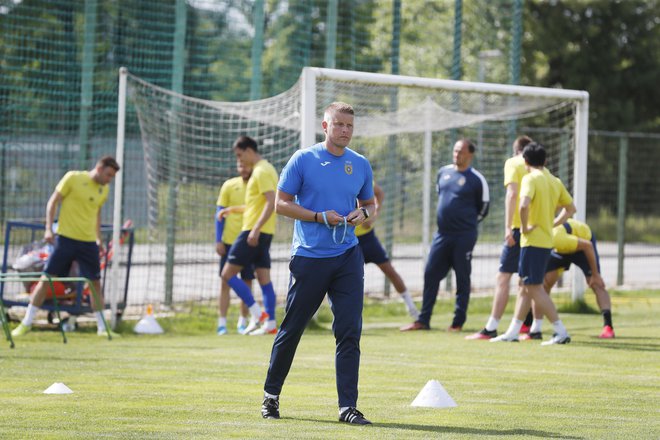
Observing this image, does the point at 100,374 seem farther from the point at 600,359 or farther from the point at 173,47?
the point at 173,47

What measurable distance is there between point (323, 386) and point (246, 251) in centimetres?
399

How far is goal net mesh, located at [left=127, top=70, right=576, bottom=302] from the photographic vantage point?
Answer: 14734mm

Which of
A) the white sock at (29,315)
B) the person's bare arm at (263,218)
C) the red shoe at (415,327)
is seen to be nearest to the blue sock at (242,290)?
the person's bare arm at (263,218)

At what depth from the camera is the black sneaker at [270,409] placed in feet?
23.7

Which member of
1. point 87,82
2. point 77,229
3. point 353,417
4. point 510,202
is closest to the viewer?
point 353,417

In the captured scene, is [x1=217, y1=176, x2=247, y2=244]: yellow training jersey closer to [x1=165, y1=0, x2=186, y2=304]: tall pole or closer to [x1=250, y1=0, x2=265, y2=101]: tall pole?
[x1=165, y1=0, x2=186, y2=304]: tall pole

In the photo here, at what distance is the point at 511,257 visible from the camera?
12.7m

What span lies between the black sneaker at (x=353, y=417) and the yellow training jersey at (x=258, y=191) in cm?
549

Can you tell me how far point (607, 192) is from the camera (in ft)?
67.0

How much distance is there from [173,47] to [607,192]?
8.23 m

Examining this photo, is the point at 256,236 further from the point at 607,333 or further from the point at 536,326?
the point at 607,333

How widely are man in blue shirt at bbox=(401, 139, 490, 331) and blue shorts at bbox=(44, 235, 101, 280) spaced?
356 centimetres

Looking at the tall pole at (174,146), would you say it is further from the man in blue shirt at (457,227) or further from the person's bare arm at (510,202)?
the person's bare arm at (510,202)

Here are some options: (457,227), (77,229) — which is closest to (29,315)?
(77,229)
